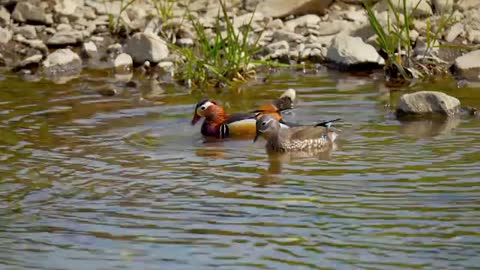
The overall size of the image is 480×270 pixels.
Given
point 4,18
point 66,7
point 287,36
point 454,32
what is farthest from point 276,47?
point 4,18

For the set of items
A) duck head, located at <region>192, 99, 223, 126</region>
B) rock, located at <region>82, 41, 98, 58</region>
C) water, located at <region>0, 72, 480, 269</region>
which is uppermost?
rock, located at <region>82, 41, 98, 58</region>

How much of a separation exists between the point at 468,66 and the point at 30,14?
5952 mm

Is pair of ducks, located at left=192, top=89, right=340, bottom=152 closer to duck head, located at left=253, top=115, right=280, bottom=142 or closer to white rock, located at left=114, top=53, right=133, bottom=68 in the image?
duck head, located at left=253, top=115, right=280, bottom=142

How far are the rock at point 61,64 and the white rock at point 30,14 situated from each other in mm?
1238

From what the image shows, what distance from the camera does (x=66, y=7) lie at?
16.8m

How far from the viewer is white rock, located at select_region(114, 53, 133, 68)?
1511cm

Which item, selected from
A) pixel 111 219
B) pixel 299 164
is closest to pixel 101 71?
pixel 299 164

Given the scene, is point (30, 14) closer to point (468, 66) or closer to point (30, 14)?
point (30, 14)

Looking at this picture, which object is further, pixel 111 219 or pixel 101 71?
pixel 101 71

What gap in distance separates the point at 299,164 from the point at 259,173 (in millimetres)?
492

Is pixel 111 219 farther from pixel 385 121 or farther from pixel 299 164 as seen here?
pixel 385 121

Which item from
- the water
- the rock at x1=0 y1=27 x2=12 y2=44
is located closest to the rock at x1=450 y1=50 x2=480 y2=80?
the water

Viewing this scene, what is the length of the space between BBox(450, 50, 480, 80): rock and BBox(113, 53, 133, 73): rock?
12.6ft

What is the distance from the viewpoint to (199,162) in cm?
961
